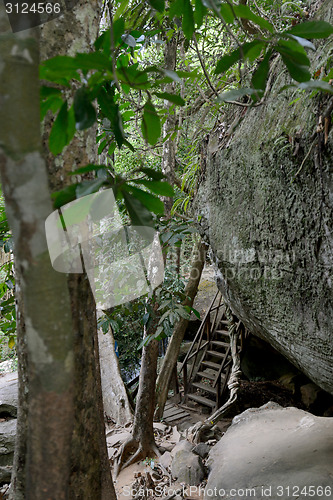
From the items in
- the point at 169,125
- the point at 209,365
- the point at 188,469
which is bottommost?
the point at 209,365

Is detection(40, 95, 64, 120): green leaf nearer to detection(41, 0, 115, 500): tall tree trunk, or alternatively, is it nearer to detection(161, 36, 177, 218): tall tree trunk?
detection(41, 0, 115, 500): tall tree trunk

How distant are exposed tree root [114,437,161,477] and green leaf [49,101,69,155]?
3.32 meters

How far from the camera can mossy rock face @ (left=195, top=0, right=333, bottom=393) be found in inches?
76.2

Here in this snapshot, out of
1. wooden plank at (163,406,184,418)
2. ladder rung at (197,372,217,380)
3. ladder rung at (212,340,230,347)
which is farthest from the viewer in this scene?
ladder rung at (212,340,230,347)

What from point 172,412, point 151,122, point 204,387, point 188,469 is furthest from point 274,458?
point 204,387

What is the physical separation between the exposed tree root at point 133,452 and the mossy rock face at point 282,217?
174cm

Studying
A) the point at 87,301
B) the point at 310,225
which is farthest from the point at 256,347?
the point at 87,301

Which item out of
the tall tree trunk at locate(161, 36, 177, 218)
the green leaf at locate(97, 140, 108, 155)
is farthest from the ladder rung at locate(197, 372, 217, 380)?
the green leaf at locate(97, 140, 108, 155)

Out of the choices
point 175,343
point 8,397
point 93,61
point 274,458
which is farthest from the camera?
point 175,343

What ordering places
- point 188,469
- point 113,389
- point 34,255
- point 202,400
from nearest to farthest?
point 34,255
point 188,469
point 113,389
point 202,400

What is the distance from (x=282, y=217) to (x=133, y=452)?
2.70 metres

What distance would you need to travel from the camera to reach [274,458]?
6.93 feet

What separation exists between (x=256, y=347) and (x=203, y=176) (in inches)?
127

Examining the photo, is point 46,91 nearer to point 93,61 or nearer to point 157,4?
point 93,61
